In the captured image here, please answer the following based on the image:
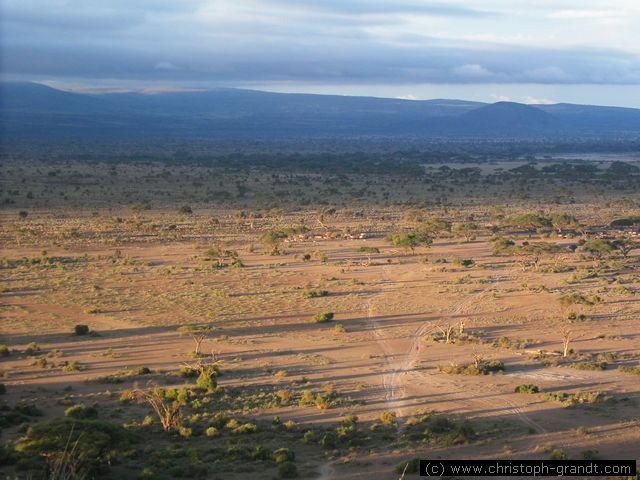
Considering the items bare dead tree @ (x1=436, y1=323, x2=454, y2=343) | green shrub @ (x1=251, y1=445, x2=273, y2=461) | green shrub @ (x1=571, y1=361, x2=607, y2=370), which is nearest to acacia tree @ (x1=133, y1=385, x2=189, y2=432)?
green shrub @ (x1=251, y1=445, x2=273, y2=461)

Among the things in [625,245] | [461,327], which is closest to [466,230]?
[625,245]

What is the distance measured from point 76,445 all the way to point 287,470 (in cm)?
353

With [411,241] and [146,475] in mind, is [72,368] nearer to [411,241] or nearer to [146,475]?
[146,475]

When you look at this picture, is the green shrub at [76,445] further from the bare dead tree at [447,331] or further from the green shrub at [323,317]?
the green shrub at [323,317]

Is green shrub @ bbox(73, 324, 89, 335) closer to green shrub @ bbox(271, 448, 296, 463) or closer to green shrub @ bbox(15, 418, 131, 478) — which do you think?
green shrub @ bbox(15, 418, 131, 478)

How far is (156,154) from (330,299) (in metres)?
99.6

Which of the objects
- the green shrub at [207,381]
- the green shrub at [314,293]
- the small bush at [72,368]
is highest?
the green shrub at [207,381]

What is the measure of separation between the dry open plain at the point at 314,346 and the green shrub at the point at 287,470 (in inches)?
1.6

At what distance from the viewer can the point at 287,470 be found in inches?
603

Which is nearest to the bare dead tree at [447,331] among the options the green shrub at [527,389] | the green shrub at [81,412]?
the green shrub at [527,389]

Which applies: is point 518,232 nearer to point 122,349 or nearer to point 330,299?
point 330,299

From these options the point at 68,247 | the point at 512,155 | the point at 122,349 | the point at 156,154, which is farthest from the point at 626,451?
the point at 512,155

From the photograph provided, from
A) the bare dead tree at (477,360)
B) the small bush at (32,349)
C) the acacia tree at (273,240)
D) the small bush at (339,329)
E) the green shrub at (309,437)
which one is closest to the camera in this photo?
the green shrub at (309,437)

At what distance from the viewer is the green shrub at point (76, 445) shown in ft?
49.1
